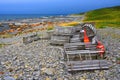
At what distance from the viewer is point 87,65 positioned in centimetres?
1733

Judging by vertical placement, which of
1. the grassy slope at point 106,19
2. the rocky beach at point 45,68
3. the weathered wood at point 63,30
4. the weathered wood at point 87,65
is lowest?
the grassy slope at point 106,19

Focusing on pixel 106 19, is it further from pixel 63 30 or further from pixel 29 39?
pixel 29 39

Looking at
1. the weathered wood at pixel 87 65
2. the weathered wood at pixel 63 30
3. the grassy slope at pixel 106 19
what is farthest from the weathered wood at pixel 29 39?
the grassy slope at pixel 106 19

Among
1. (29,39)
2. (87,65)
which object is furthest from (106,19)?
(87,65)

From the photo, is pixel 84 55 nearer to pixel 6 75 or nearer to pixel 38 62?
pixel 38 62

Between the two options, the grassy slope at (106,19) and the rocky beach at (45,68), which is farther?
the grassy slope at (106,19)

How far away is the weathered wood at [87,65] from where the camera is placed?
17.2m

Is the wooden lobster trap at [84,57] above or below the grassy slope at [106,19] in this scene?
above

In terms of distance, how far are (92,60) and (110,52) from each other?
4.25 m

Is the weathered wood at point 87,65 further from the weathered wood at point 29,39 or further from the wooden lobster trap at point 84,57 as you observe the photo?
the weathered wood at point 29,39

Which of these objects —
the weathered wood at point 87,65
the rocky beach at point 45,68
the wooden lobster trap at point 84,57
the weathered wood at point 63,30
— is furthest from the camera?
the weathered wood at point 63,30

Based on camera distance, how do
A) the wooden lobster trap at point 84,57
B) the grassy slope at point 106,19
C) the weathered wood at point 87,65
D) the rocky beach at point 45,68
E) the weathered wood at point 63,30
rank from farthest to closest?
the grassy slope at point 106,19
the weathered wood at point 63,30
the wooden lobster trap at point 84,57
the weathered wood at point 87,65
the rocky beach at point 45,68

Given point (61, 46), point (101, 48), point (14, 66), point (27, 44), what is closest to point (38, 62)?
point (14, 66)

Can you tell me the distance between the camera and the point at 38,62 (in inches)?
763
